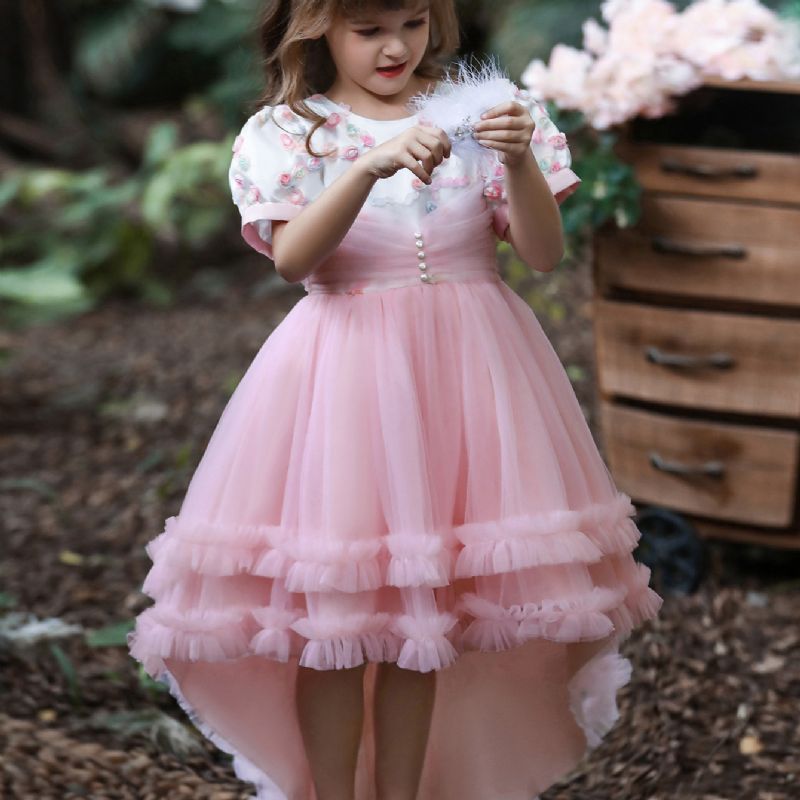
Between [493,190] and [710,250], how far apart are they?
124 centimetres

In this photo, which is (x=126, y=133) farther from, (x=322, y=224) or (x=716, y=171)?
(x=322, y=224)

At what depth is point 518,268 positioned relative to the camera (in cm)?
443

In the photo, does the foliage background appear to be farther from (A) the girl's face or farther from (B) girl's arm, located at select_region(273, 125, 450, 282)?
(B) girl's arm, located at select_region(273, 125, 450, 282)

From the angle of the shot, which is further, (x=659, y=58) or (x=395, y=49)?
(x=659, y=58)

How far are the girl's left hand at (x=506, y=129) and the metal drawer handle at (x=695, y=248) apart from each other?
54.8 inches

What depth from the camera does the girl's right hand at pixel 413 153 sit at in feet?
5.83

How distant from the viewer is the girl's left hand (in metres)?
1.80

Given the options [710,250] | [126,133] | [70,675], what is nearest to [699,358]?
[710,250]

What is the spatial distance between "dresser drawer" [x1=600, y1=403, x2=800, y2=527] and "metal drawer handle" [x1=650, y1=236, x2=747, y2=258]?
440 mm

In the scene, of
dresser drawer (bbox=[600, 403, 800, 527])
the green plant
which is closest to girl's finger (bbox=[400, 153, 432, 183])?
dresser drawer (bbox=[600, 403, 800, 527])

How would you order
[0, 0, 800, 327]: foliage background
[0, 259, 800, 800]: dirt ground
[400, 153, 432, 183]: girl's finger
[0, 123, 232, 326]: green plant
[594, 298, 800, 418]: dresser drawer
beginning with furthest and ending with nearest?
1. [0, 123, 232, 326]: green plant
2. [0, 0, 800, 327]: foliage background
3. [594, 298, 800, 418]: dresser drawer
4. [0, 259, 800, 800]: dirt ground
5. [400, 153, 432, 183]: girl's finger

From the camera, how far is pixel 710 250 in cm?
311

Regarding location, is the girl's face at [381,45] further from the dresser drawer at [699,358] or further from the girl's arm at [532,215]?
the dresser drawer at [699,358]

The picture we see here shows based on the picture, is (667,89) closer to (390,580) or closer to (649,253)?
(649,253)
